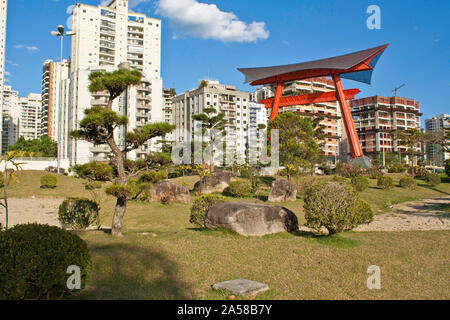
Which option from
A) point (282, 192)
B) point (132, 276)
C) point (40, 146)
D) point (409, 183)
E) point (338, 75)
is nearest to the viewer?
point (132, 276)

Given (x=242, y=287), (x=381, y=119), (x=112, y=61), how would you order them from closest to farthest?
(x=242, y=287) → (x=112, y=61) → (x=381, y=119)

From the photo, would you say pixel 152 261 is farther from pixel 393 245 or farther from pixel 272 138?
pixel 272 138

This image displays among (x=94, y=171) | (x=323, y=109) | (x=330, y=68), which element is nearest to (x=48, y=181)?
(x=94, y=171)

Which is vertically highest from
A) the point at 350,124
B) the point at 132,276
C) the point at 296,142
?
the point at 350,124

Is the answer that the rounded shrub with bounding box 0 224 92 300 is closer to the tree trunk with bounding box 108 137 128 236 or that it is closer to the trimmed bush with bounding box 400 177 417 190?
the tree trunk with bounding box 108 137 128 236

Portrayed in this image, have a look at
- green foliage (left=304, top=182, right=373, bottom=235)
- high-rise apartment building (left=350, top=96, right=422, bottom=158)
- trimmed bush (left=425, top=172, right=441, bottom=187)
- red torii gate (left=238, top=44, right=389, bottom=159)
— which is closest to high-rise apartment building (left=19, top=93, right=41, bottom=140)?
red torii gate (left=238, top=44, right=389, bottom=159)

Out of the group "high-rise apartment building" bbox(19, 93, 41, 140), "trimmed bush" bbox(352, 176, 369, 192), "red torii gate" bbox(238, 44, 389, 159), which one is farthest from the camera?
"high-rise apartment building" bbox(19, 93, 41, 140)

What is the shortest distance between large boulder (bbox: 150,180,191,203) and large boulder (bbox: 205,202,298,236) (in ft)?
33.8

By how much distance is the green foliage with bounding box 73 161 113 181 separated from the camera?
889 cm

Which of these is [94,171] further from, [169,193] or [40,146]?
[40,146]

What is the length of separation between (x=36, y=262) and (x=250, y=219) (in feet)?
19.5

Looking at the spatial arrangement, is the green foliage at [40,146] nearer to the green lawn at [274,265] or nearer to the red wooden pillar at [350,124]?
the red wooden pillar at [350,124]

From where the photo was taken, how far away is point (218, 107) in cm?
7950
